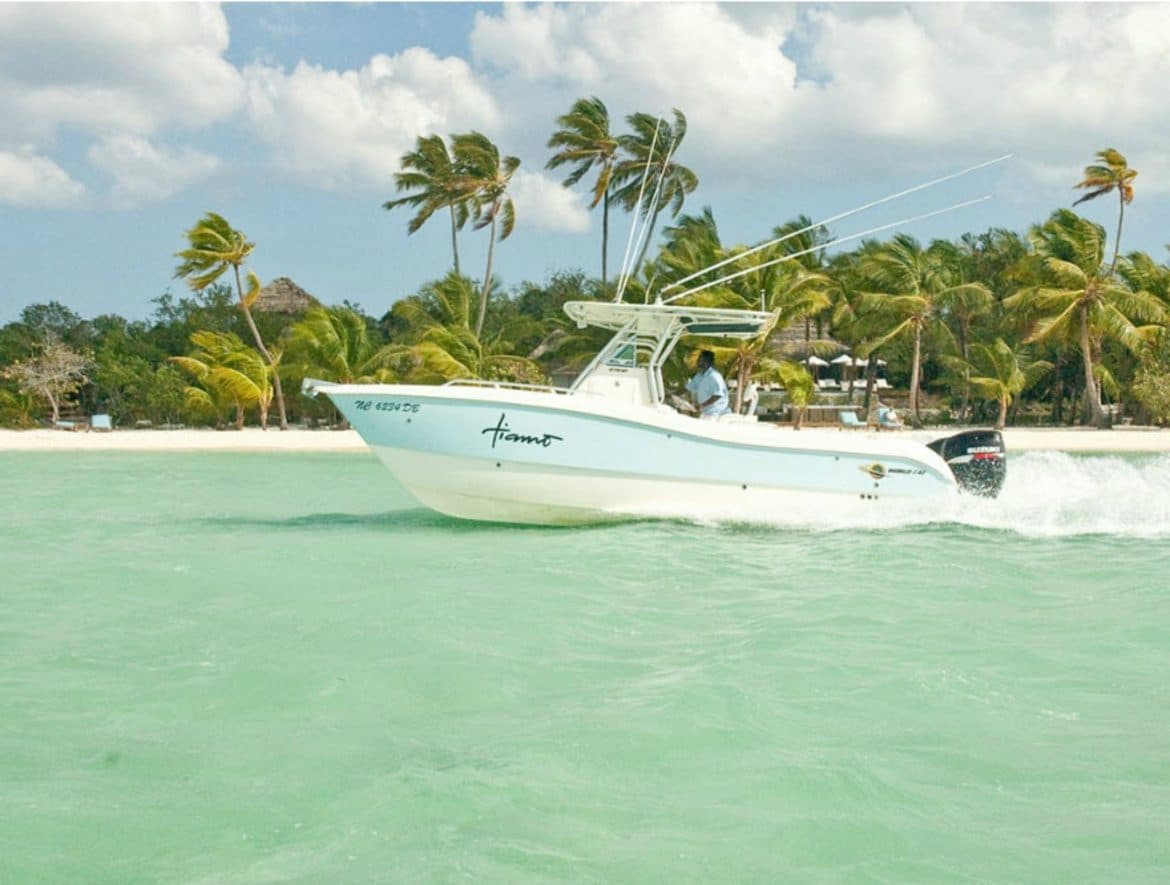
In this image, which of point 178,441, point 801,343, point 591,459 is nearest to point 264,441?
point 178,441

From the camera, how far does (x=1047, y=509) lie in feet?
37.2

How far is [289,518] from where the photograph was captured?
1179cm

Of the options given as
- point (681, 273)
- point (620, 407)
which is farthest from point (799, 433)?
point (681, 273)

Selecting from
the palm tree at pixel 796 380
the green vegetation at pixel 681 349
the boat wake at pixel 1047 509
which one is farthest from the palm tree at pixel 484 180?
the boat wake at pixel 1047 509

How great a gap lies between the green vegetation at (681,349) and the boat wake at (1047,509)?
1425 centimetres

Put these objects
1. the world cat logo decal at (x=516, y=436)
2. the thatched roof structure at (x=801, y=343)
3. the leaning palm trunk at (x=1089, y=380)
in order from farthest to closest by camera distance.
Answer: the thatched roof structure at (x=801, y=343) < the leaning palm trunk at (x=1089, y=380) < the world cat logo decal at (x=516, y=436)

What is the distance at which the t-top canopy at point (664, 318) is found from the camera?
988 centimetres

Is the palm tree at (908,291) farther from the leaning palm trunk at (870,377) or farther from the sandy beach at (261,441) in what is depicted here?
the sandy beach at (261,441)

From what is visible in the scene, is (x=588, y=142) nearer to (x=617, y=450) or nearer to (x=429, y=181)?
(x=429, y=181)

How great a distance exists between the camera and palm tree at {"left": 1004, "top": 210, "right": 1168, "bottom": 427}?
31.4m

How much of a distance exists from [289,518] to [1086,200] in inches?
1218

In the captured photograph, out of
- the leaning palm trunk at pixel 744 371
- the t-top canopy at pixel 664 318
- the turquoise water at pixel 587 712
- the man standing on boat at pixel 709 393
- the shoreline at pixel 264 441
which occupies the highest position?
the leaning palm trunk at pixel 744 371

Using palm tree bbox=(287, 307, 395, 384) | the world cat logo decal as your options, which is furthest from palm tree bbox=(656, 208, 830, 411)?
the world cat logo decal

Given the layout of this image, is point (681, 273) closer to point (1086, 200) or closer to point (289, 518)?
point (1086, 200)
